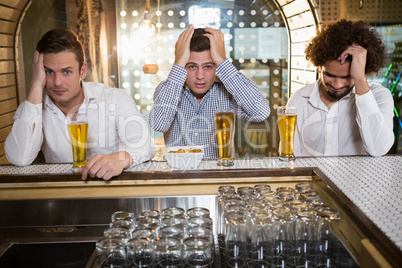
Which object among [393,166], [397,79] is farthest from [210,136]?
[397,79]

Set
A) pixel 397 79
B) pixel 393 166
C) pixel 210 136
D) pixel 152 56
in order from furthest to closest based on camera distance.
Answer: pixel 152 56, pixel 397 79, pixel 210 136, pixel 393 166

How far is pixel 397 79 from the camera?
4.63 m

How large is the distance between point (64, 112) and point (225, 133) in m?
1.10

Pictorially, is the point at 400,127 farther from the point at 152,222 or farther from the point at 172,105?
the point at 152,222

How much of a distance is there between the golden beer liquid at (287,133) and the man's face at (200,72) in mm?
637

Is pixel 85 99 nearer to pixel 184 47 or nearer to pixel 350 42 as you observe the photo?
pixel 184 47

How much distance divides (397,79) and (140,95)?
9.91 ft

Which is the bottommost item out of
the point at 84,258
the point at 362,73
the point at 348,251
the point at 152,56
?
the point at 84,258

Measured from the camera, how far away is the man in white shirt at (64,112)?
2.11m

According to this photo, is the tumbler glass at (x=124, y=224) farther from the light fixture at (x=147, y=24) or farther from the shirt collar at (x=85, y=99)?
the light fixture at (x=147, y=24)

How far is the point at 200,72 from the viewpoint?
2.41 m

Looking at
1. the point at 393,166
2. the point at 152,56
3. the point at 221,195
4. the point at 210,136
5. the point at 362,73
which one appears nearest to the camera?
the point at 221,195

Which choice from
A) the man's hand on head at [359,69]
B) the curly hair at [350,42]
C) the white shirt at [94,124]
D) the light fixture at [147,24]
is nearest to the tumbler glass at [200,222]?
the white shirt at [94,124]

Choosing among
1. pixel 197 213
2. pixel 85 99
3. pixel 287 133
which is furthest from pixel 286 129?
pixel 85 99
